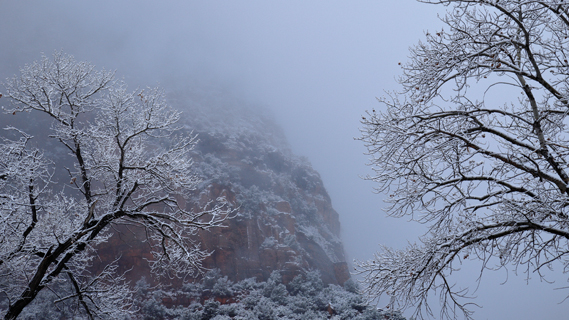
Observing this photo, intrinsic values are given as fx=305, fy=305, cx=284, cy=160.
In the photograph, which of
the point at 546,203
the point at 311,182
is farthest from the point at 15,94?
the point at 311,182

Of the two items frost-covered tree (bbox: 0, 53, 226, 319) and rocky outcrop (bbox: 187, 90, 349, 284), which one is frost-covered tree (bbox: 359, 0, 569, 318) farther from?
rocky outcrop (bbox: 187, 90, 349, 284)

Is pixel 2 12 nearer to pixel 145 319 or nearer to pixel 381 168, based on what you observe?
pixel 145 319

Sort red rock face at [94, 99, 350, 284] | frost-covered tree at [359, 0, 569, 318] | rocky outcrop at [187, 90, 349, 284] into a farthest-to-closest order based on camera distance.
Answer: rocky outcrop at [187, 90, 349, 284], red rock face at [94, 99, 350, 284], frost-covered tree at [359, 0, 569, 318]

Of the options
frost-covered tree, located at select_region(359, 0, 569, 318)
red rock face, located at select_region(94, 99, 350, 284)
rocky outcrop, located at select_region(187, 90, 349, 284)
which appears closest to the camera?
frost-covered tree, located at select_region(359, 0, 569, 318)

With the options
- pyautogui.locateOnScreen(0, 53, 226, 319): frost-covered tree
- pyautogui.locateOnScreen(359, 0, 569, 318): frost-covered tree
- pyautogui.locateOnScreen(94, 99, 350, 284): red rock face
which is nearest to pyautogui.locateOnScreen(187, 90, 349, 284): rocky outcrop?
pyautogui.locateOnScreen(94, 99, 350, 284): red rock face

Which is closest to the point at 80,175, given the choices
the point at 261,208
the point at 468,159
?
the point at 468,159

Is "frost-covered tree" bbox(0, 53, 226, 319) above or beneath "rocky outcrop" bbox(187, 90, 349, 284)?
beneath

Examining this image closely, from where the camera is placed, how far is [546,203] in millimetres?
3404

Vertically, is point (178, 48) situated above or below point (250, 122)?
above

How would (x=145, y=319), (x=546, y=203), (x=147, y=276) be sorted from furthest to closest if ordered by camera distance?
(x=147, y=276), (x=145, y=319), (x=546, y=203)

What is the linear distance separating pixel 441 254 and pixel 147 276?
18.8 meters

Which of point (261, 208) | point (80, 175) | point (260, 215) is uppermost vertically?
point (261, 208)

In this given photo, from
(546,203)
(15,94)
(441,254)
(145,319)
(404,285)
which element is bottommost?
(145,319)

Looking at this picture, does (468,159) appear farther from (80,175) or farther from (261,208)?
(261,208)
